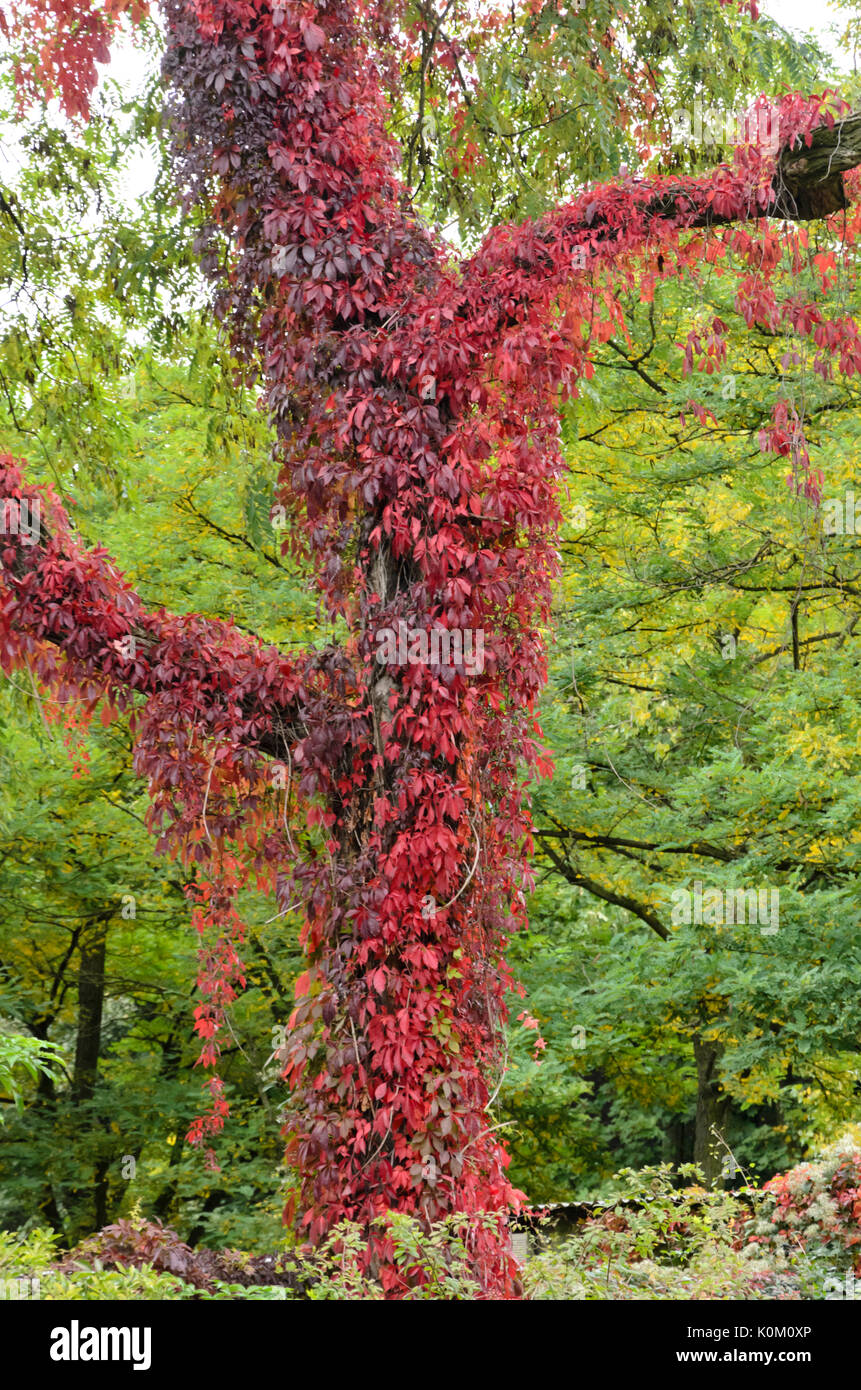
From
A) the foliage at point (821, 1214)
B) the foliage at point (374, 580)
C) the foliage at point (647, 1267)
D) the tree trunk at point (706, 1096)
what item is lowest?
the tree trunk at point (706, 1096)

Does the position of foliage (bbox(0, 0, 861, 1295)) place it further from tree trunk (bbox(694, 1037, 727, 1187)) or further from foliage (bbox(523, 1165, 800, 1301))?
tree trunk (bbox(694, 1037, 727, 1187))

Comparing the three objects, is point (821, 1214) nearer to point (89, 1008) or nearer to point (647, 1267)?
point (647, 1267)

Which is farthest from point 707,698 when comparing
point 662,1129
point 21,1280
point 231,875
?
point 662,1129

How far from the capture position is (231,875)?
612cm

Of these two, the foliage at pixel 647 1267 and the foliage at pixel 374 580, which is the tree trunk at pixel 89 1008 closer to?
the foliage at pixel 374 580

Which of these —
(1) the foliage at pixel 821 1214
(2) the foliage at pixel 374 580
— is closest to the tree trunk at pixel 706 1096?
(1) the foliage at pixel 821 1214

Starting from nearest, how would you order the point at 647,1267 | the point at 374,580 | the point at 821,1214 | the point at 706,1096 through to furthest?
the point at 647,1267
the point at 374,580
the point at 821,1214
the point at 706,1096

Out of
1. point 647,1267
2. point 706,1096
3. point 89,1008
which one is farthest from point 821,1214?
point 89,1008

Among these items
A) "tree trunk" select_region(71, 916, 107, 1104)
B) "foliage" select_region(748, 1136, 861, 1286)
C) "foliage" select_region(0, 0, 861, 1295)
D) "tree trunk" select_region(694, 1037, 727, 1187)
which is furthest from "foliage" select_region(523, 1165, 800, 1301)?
"tree trunk" select_region(71, 916, 107, 1104)

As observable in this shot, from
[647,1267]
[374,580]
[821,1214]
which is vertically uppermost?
[374,580]

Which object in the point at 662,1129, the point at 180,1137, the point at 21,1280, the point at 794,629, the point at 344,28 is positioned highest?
the point at 344,28

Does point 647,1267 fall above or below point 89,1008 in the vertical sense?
above

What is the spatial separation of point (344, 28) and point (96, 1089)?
1052 cm

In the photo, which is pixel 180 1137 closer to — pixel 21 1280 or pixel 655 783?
pixel 655 783
